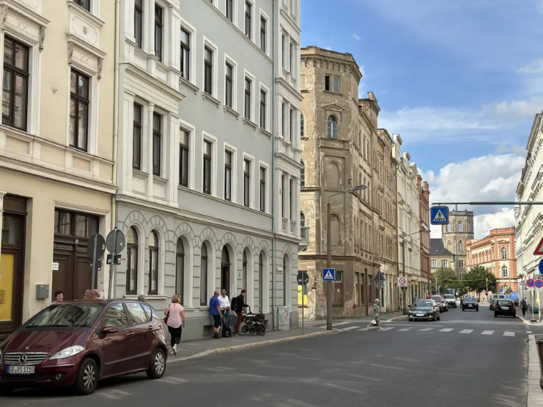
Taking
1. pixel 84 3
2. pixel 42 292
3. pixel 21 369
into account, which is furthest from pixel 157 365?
pixel 84 3

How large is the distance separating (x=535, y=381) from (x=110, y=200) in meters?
12.4

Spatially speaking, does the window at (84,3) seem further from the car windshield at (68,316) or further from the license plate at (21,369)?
the license plate at (21,369)

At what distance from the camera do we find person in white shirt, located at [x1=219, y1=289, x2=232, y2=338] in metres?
28.2

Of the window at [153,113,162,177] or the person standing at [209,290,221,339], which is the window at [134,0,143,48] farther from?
the person standing at [209,290,221,339]

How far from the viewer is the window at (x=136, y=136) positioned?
A: 24.0 m

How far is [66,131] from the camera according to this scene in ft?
65.8

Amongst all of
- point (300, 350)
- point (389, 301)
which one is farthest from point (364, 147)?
point (300, 350)

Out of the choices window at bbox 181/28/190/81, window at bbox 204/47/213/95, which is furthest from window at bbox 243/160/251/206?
window at bbox 181/28/190/81

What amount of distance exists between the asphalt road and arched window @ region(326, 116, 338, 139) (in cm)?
3459

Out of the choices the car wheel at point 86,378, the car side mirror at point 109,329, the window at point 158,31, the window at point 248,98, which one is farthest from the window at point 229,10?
the car wheel at point 86,378

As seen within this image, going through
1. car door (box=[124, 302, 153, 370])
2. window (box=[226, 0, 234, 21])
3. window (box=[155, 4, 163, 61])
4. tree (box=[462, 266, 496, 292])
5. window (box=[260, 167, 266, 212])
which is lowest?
car door (box=[124, 302, 153, 370])

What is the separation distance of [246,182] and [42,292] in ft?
53.6

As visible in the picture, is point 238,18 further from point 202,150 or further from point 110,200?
point 110,200

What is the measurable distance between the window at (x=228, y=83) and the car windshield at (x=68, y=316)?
1882 centimetres
